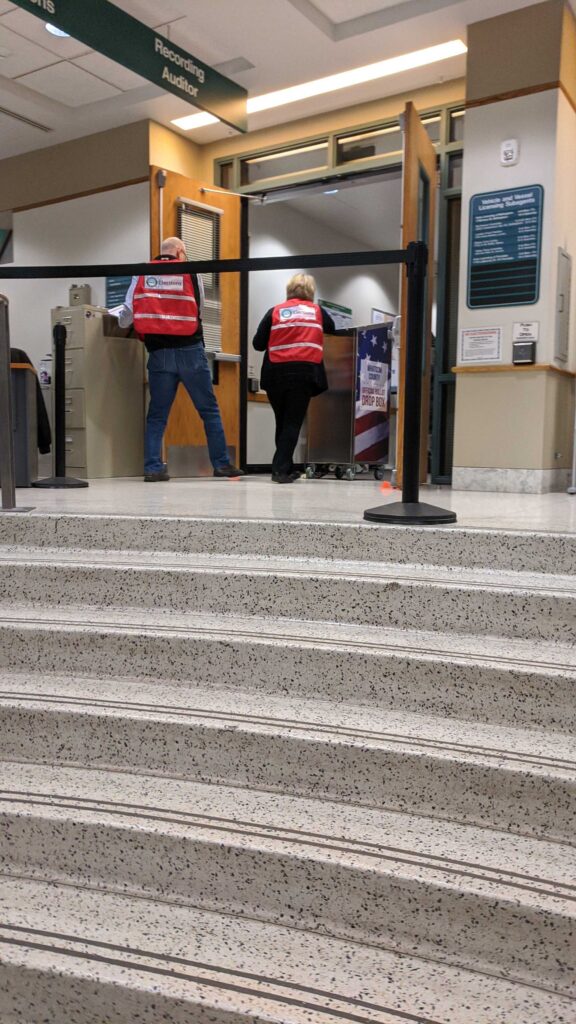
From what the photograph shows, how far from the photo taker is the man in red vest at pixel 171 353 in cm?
520

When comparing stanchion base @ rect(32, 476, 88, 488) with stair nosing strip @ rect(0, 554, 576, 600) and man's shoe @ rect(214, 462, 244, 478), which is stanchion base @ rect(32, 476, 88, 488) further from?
stair nosing strip @ rect(0, 554, 576, 600)

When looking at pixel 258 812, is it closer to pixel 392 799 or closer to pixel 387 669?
pixel 392 799

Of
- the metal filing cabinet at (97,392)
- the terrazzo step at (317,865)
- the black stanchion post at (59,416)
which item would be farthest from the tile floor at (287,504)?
the metal filing cabinet at (97,392)

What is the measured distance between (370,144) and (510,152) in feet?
5.48

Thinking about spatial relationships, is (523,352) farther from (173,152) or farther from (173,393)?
(173,152)

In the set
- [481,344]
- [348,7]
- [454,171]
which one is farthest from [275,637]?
[454,171]

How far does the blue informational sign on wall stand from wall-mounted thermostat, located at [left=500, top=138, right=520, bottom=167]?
161 mm

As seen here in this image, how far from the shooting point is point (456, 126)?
5.68 metres

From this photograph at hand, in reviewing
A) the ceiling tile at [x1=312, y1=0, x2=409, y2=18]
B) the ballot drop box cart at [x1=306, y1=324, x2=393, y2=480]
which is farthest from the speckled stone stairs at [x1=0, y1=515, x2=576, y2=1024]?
the ballot drop box cart at [x1=306, y1=324, x2=393, y2=480]

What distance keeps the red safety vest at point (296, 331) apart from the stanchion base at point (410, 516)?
8.65ft

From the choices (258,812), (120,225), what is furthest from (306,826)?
(120,225)

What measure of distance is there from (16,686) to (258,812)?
0.73 meters

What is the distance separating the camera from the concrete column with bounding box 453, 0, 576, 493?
183 inches

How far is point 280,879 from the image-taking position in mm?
1357
